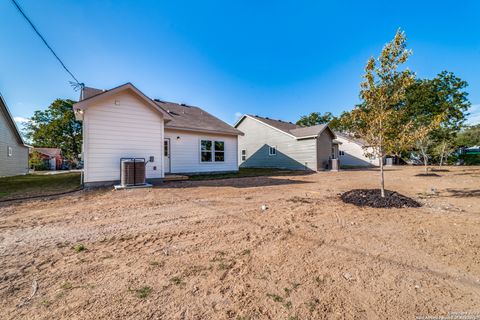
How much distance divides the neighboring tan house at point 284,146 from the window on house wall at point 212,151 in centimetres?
778

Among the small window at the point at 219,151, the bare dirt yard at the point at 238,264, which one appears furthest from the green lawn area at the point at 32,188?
the small window at the point at 219,151

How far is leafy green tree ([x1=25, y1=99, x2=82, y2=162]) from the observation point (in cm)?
2638

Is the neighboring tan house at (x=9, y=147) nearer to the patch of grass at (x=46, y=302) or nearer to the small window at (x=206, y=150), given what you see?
the small window at (x=206, y=150)

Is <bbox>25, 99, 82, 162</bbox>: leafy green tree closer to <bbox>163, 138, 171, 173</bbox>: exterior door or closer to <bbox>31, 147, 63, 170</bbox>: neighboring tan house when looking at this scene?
<bbox>31, 147, 63, 170</bbox>: neighboring tan house

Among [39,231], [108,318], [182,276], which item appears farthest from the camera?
[39,231]

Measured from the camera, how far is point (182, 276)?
2225 millimetres

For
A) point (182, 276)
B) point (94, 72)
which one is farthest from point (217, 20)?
point (182, 276)

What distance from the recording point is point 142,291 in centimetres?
196

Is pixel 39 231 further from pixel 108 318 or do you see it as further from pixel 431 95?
pixel 431 95

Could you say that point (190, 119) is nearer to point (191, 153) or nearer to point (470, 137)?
point (191, 153)

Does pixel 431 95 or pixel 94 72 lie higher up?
pixel 431 95

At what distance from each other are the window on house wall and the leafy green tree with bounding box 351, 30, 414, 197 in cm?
899

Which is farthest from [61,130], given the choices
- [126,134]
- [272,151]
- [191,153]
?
[272,151]

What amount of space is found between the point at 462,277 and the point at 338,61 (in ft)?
53.7
